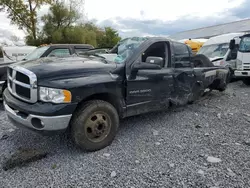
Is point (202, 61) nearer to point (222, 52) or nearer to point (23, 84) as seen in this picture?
point (23, 84)

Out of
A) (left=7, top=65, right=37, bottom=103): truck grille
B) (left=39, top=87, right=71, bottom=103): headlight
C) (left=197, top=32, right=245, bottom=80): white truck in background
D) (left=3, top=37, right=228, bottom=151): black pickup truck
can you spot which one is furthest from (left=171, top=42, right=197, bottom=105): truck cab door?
(left=197, top=32, right=245, bottom=80): white truck in background

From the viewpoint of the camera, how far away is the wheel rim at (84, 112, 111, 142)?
3.12 m

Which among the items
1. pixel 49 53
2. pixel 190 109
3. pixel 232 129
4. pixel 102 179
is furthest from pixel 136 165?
pixel 49 53

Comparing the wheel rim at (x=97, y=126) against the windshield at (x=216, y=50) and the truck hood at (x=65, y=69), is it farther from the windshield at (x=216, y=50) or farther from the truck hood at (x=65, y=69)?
the windshield at (x=216, y=50)

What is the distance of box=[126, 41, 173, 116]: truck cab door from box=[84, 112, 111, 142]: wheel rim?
1.67 ft

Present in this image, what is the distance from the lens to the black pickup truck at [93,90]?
2816 millimetres

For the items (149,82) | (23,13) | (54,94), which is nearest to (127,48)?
(149,82)

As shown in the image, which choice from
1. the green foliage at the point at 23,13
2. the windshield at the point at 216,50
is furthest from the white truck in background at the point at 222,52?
the green foliage at the point at 23,13

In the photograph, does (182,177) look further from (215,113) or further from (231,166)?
(215,113)

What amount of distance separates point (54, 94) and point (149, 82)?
1709 mm

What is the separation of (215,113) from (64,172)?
151 inches

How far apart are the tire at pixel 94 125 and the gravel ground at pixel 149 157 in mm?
158

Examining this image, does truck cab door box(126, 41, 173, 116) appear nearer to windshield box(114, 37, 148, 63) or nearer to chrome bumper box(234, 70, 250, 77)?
windshield box(114, 37, 148, 63)

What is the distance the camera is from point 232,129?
4.12 metres
